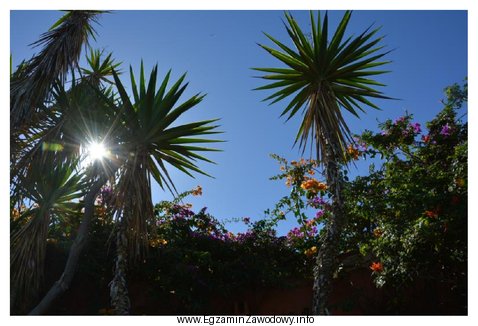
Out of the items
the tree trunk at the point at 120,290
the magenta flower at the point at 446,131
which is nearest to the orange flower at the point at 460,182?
the magenta flower at the point at 446,131

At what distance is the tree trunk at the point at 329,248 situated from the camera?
525 cm

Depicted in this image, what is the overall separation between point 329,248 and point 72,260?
3351 millimetres

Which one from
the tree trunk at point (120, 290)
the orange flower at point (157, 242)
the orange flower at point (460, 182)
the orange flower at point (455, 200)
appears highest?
the orange flower at point (460, 182)

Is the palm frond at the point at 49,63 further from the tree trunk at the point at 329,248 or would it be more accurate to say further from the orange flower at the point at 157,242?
the tree trunk at the point at 329,248

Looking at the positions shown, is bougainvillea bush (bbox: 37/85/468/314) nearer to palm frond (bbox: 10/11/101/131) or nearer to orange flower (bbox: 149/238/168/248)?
orange flower (bbox: 149/238/168/248)

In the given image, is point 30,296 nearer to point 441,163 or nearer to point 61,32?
point 61,32

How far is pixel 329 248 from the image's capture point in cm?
546

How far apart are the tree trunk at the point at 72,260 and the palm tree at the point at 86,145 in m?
0.01

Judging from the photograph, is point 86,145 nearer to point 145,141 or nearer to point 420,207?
point 145,141

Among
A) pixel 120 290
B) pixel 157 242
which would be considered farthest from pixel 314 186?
pixel 120 290

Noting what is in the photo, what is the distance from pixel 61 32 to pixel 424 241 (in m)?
6.27

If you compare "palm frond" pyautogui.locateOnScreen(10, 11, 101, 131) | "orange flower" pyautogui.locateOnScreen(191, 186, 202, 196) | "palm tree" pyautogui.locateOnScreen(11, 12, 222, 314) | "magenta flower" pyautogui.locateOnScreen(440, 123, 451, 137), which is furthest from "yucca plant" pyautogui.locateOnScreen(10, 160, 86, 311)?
"magenta flower" pyautogui.locateOnScreen(440, 123, 451, 137)

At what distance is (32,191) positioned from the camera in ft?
20.1
